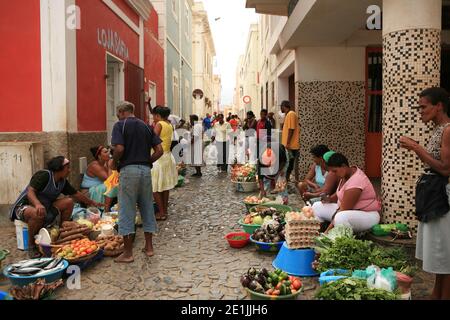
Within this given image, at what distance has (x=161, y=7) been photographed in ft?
51.0

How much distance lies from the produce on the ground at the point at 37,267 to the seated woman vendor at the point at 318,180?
3563mm

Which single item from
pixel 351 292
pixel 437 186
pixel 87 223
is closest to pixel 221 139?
pixel 87 223

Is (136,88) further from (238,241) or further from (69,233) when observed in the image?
(238,241)

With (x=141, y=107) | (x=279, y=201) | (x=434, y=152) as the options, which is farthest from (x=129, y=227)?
(x=141, y=107)

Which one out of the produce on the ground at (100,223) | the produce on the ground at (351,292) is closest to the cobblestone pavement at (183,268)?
the produce on the ground at (100,223)

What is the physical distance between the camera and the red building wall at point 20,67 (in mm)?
6738

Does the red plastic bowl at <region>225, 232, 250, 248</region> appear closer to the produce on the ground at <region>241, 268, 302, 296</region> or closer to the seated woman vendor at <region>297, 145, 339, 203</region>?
the seated woman vendor at <region>297, 145, 339, 203</region>

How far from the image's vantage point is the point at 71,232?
17.3 ft

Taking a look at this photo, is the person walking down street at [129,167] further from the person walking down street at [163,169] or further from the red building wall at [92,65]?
the red building wall at [92,65]

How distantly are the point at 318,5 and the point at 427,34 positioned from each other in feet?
7.50

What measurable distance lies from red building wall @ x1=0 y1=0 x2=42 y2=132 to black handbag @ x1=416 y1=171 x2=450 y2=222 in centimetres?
568

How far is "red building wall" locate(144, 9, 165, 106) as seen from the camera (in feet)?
42.2

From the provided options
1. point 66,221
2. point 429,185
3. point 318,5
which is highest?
point 318,5
